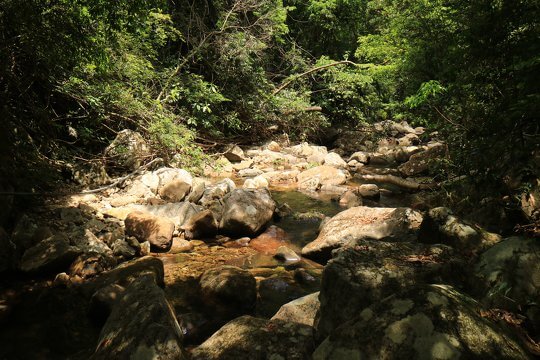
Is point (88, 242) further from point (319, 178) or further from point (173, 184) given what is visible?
point (319, 178)

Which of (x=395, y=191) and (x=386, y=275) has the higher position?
(x=386, y=275)

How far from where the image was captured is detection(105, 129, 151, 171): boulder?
338 inches

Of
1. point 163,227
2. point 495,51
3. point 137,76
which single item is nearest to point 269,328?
point 495,51

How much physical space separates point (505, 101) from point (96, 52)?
4.80m

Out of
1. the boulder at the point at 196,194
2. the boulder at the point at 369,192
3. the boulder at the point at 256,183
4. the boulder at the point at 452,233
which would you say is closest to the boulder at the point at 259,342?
the boulder at the point at 452,233

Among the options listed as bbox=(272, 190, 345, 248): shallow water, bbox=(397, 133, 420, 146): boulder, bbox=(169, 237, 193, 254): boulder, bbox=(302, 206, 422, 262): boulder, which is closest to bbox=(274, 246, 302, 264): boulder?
bbox=(302, 206, 422, 262): boulder

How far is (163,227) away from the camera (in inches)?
250

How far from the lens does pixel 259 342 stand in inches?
109

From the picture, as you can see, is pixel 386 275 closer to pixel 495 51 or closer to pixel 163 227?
pixel 495 51

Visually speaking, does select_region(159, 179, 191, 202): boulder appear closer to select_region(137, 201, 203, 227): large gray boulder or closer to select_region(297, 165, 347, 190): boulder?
select_region(137, 201, 203, 227): large gray boulder

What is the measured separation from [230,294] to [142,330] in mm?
1771

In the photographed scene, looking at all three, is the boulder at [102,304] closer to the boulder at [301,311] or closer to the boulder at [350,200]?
the boulder at [301,311]

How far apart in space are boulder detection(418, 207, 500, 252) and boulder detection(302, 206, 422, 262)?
87 centimetres

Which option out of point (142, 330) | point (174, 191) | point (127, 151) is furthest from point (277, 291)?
point (127, 151)
